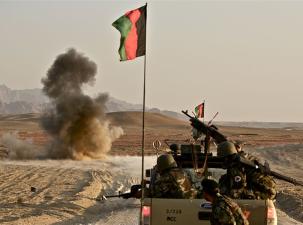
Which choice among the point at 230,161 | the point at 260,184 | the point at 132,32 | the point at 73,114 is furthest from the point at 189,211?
the point at 73,114

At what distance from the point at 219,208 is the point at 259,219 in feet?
8.41

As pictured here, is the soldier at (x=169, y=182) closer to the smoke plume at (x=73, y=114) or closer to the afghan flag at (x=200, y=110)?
the afghan flag at (x=200, y=110)

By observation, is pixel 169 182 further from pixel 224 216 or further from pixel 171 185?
pixel 224 216

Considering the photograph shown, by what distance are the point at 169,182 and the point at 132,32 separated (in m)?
3.95

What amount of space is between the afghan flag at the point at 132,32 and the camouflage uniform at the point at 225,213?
5.98 m

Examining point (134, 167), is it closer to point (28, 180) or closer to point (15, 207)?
point (28, 180)

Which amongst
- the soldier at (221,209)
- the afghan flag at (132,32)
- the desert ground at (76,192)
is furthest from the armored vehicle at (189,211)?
the desert ground at (76,192)

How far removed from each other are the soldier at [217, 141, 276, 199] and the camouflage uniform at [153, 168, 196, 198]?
577 mm

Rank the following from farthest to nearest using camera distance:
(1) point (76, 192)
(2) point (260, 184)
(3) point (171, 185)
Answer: (1) point (76, 192) → (3) point (171, 185) → (2) point (260, 184)

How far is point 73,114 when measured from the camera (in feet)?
146

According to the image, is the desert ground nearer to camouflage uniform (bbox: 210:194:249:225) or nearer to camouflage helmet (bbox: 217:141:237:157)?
camouflage helmet (bbox: 217:141:237:157)

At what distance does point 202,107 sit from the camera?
1072 inches

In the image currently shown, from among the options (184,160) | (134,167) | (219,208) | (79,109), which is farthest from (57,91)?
(219,208)

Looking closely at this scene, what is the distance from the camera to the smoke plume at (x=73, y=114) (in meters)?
44.2
